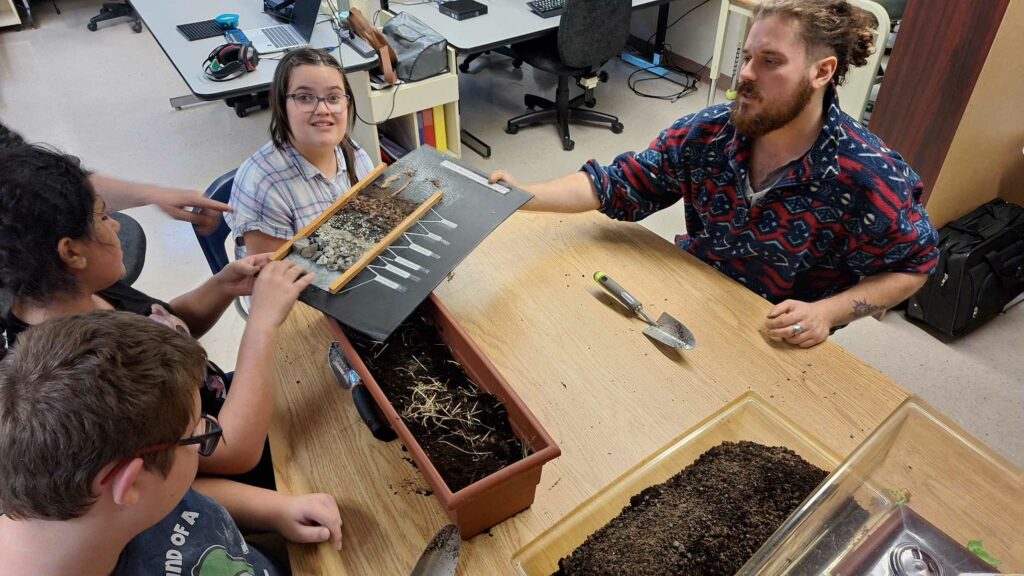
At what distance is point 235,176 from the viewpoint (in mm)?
1553

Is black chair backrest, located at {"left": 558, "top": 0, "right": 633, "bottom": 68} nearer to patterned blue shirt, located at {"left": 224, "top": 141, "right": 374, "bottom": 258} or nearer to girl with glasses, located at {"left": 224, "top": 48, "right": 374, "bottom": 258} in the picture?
girl with glasses, located at {"left": 224, "top": 48, "right": 374, "bottom": 258}

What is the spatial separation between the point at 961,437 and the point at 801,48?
80cm

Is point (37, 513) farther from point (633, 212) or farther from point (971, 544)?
point (633, 212)

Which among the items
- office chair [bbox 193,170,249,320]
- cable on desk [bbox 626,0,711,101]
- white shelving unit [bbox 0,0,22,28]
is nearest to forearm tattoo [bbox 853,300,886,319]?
office chair [bbox 193,170,249,320]

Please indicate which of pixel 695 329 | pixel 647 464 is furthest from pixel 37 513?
pixel 695 329

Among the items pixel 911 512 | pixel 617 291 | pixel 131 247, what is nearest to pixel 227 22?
pixel 131 247

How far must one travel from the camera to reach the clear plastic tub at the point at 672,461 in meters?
0.87

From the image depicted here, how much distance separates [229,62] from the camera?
7.76ft

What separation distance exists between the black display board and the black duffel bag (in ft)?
6.04

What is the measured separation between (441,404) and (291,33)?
91.1 inches

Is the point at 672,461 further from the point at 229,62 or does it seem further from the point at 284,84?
the point at 229,62

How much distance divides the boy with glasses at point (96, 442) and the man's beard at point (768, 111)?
1.12 metres

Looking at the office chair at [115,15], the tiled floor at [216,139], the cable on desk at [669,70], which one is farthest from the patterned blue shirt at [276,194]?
the office chair at [115,15]

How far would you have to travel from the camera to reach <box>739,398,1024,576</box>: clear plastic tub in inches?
32.0
